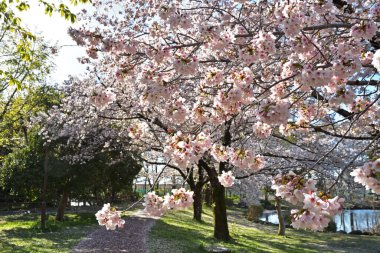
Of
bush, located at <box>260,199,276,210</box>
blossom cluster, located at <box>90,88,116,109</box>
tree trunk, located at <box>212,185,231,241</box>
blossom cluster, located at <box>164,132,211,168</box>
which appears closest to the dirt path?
tree trunk, located at <box>212,185,231,241</box>

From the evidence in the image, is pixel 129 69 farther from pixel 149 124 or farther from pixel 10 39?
pixel 10 39

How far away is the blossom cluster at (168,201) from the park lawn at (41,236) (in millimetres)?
7506

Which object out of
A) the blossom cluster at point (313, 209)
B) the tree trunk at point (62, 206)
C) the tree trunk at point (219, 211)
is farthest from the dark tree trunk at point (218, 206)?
the blossom cluster at point (313, 209)

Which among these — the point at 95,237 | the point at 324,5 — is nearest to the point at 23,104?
the point at 95,237

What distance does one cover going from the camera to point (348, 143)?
57.4ft

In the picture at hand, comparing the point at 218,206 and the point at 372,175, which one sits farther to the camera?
the point at 218,206

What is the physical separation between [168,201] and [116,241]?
9.32m

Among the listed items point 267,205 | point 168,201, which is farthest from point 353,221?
point 168,201

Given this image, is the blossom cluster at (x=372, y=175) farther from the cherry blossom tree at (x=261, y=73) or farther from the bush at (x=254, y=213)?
the bush at (x=254, y=213)

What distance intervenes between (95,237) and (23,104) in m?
10.5

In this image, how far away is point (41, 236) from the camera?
520 inches

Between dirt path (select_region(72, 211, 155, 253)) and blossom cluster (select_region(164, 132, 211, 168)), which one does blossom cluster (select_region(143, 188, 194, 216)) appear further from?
dirt path (select_region(72, 211, 155, 253))

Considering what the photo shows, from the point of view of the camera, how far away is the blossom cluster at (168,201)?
4410mm

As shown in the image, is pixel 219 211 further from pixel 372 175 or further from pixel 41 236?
pixel 372 175
